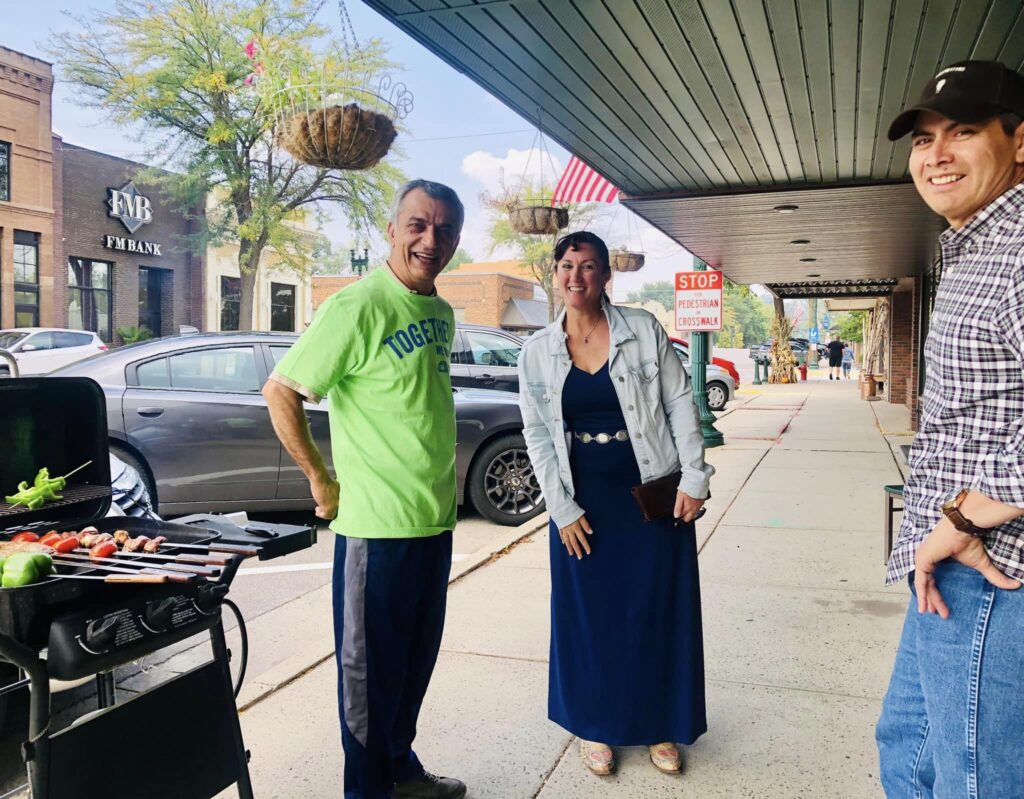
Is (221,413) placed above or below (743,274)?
below

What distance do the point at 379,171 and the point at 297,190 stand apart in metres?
2.99

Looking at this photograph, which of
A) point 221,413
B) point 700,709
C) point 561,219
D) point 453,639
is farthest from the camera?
point 561,219

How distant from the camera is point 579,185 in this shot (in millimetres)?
12891

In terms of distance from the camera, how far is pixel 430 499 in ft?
8.25

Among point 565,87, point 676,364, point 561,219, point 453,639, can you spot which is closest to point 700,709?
point 676,364

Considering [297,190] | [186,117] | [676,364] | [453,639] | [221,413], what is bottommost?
[453,639]

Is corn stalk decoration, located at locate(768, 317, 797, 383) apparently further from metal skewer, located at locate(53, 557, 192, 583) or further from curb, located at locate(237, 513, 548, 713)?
metal skewer, located at locate(53, 557, 192, 583)

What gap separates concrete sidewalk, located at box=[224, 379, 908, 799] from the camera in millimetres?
2926

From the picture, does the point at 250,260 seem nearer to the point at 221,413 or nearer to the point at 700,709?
the point at 221,413

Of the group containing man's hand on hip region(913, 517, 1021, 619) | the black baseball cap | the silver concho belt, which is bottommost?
man's hand on hip region(913, 517, 1021, 619)

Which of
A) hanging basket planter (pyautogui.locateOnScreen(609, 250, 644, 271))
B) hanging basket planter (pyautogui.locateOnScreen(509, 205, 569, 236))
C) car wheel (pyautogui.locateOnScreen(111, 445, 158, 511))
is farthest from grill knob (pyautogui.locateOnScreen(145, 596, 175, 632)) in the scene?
hanging basket planter (pyautogui.locateOnScreen(609, 250, 644, 271))

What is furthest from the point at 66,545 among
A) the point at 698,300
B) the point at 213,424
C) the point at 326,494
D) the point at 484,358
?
the point at 698,300

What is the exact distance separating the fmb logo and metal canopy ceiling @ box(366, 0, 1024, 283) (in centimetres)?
2698

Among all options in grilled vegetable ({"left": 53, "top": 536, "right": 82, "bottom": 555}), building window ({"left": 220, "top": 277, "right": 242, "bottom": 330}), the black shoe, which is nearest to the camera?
grilled vegetable ({"left": 53, "top": 536, "right": 82, "bottom": 555})
